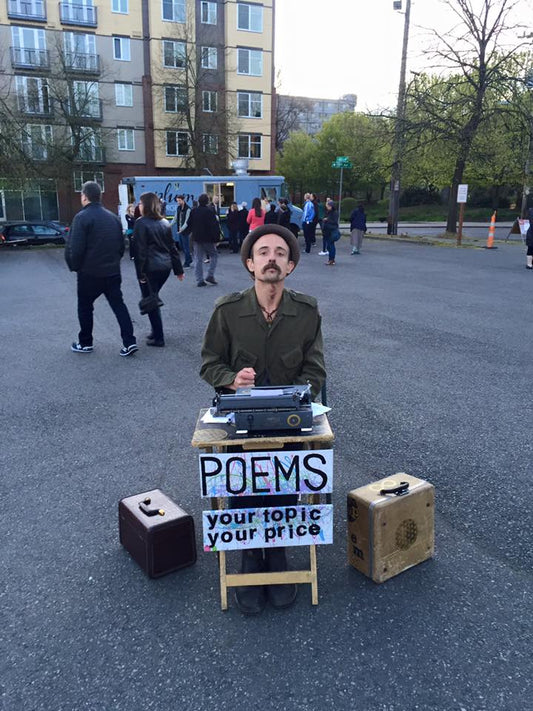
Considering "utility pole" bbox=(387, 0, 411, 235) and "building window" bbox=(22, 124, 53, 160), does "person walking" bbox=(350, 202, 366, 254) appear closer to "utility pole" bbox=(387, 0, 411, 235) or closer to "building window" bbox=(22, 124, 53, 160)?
"utility pole" bbox=(387, 0, 411, 235)

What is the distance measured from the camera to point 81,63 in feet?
124

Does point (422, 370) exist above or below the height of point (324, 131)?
below

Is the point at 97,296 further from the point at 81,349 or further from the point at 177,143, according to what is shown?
the point at 177,143

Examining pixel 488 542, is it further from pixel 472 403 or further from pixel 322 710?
pixel 472 403

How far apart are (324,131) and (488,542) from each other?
6551 cm

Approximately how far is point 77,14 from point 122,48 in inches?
128

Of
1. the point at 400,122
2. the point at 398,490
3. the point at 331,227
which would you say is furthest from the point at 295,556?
the point at 400,122

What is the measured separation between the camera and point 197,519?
3676 mm

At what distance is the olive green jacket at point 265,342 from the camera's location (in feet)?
10.2

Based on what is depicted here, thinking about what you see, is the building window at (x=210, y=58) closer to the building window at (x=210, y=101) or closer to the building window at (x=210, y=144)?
the building window at (x=210, y=101)

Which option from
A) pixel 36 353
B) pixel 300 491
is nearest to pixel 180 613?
pixel 300 491

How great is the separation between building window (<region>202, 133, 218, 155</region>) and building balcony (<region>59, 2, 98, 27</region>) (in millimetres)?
10258

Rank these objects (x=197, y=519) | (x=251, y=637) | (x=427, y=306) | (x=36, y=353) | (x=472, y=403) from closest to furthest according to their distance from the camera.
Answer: (x=251, y=637) < (x=197, y=519) < (x=472, y=403) < (x=36, y=353) < (x=427, y=306)

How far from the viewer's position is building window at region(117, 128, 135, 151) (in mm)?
39719
